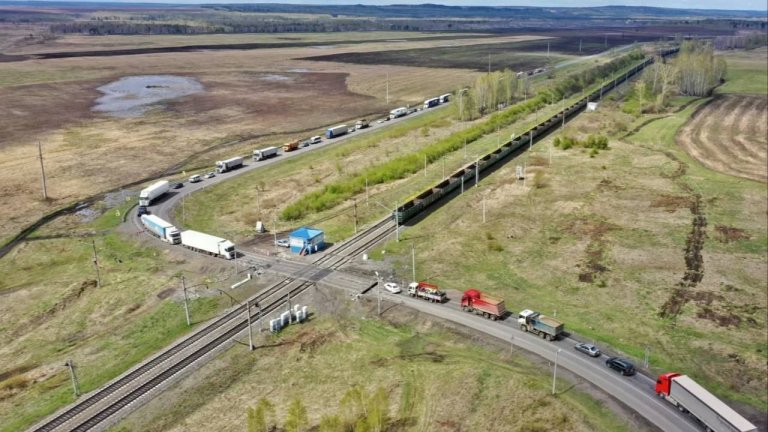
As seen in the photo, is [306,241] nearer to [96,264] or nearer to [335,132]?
[96,264]

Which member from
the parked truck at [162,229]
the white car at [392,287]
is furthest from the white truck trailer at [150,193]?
the white car at [392,287]

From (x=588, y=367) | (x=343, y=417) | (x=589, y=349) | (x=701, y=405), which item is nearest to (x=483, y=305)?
(x=589, y=349)

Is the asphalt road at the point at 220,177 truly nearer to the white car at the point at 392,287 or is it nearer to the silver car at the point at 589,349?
the white car at the point at 392,287

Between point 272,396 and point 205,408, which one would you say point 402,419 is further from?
point 205,408

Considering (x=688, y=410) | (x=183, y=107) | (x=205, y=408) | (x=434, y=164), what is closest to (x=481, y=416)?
(x=688, y=410)

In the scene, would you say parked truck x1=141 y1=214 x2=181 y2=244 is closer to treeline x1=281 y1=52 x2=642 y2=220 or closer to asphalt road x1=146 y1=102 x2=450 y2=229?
asphalt road x1=146 y1=102 x2=450 y2=229
